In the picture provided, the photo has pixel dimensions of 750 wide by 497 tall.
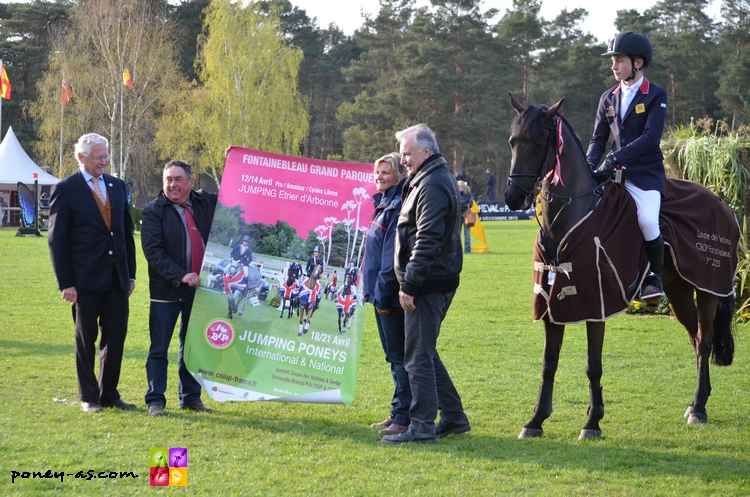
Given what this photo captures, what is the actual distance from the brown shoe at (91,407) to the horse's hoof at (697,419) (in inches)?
186

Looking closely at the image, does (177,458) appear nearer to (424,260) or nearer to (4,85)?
(424,260)

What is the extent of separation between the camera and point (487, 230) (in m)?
36.3

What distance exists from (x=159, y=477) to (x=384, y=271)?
212cm

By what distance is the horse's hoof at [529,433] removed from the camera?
602cm

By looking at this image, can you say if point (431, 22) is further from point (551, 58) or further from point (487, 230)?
point (487, 230)

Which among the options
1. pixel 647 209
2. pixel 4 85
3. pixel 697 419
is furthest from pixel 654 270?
pixel 4 85

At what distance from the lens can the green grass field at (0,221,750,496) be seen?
16.0ft

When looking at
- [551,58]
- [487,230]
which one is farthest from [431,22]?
[487,230]

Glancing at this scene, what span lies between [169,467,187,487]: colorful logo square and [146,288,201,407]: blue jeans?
174 cm

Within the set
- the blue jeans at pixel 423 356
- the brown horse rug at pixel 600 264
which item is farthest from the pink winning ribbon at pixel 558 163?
the blue jeans at pixel 423 356

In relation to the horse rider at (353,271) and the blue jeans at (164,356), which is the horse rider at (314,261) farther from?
the blue jeans at (164,356)

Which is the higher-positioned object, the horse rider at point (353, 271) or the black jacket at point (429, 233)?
the black jacket at point (429, 233)

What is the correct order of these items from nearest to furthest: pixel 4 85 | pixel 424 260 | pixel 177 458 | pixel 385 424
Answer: pixel 177 458 → pixel 424 260 → pixel 385 424 → pixel 4 85

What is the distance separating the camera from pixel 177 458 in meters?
5.01
